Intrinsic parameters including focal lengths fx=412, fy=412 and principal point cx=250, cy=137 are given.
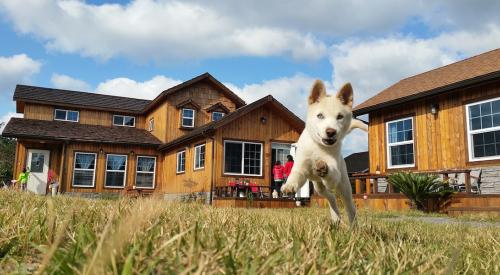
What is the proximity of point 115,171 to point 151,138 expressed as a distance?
327cm

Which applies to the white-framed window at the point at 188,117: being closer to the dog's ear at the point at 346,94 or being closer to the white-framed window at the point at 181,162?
the white-framed window at the point at 181,162

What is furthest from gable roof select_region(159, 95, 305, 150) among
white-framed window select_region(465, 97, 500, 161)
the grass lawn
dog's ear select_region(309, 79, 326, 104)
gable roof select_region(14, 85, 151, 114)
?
the grass lawn

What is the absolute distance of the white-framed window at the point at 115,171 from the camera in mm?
25828

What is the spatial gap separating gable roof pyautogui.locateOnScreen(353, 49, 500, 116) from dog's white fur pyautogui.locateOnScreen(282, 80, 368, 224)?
1164cm

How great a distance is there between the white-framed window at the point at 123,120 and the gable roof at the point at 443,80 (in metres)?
17.7

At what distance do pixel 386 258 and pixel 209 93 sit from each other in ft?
88.2

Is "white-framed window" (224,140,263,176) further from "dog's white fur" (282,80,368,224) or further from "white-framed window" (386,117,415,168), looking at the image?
"dog's white fur" (282,80,368,224)

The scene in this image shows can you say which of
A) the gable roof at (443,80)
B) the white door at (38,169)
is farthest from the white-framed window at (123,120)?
the gable roof at (443,80)

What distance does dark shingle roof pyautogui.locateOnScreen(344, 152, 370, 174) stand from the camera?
123 feet

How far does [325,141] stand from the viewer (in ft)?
10.4

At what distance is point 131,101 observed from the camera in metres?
31.8

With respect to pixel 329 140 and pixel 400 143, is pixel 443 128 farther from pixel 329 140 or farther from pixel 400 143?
pixel 329 140

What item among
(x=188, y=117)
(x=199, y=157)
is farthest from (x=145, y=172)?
(x=199, y=157)

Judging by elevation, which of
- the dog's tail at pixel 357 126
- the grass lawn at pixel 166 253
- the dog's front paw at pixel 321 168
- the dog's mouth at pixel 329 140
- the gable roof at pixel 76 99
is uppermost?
the gable roof at pixel 76 99
